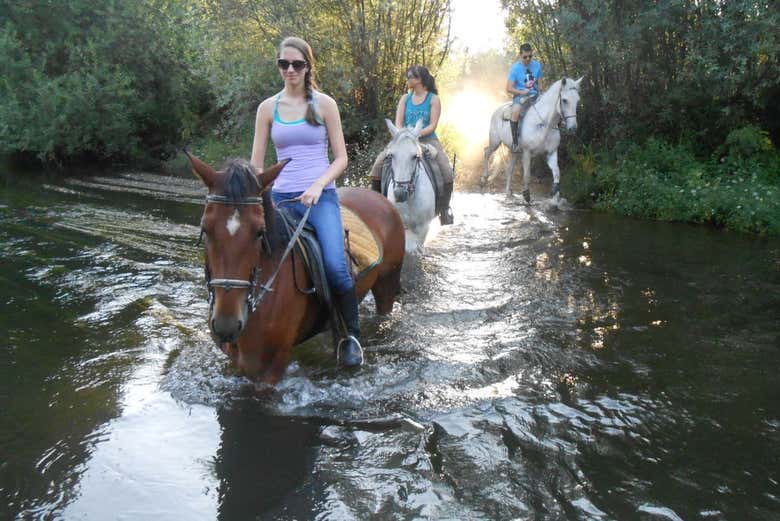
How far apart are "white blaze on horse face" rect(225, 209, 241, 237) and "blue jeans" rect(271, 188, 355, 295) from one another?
0.96 m

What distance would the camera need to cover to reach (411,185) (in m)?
7.84

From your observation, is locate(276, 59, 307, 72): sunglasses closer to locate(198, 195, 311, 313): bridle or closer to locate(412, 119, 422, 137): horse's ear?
locate(198, 195, 311, 313): bridle

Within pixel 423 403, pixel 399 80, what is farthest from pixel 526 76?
pixel 423 403


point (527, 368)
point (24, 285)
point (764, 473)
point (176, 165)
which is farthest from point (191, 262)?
point (176, 165)

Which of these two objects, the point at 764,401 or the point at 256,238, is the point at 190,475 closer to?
the point at 256,238

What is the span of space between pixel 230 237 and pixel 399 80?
14.7m

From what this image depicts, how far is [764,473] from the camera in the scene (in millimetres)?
3574

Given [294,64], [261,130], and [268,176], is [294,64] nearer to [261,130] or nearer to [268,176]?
[261,130]

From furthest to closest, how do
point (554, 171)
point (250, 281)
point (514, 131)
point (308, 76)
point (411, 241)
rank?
point (514, 131) → point (554, 171) → point (411, 241) → point (308, 76) → point (250, 281)

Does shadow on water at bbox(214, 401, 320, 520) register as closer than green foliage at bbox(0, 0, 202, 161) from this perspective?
Yes

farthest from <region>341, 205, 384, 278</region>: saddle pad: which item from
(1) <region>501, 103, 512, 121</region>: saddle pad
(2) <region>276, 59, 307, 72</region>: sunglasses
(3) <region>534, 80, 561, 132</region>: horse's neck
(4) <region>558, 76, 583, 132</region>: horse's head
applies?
(1) <region>501, 103, 512, 121</region>: saddle pad

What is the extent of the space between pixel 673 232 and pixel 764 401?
22.6 ft

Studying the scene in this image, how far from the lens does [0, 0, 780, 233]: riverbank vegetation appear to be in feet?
39.0

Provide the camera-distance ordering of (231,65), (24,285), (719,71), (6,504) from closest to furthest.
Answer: (6,504)
(24,285)
(719,71)
(231,65)
